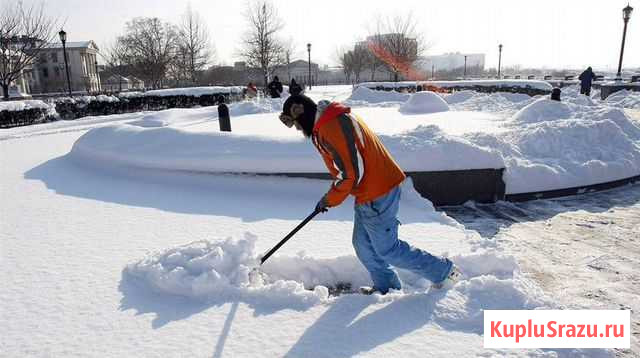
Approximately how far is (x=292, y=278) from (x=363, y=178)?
117 cm

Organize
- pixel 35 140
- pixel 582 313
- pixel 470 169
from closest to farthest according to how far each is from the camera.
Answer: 1. pixel 582 313
2. pixel 470 169
3. pixel 35 140

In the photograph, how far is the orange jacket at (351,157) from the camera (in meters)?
2.37

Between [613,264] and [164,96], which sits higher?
[164,96]

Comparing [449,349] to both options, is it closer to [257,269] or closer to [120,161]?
[257,269]

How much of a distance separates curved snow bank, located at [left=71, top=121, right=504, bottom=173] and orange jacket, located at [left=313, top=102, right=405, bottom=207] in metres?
2.58

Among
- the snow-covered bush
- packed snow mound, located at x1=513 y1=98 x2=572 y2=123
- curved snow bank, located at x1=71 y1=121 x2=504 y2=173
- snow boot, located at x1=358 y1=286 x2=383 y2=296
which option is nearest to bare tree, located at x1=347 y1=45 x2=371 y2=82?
the snow-covered bush

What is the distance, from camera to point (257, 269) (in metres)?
3.00

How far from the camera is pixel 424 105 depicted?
13.9m

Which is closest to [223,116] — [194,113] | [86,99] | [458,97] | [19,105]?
[194,113]

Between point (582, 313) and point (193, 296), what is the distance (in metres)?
2.51

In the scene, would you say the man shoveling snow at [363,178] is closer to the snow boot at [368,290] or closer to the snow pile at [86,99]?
the snow boot at [368,290]

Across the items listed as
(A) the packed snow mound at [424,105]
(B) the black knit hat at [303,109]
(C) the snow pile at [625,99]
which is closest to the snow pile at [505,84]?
(C) the snow pile at [625,99]

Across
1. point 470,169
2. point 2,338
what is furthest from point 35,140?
point 470,169

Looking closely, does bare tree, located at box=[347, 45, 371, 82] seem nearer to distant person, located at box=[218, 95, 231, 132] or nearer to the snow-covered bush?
the snow-covered bush
